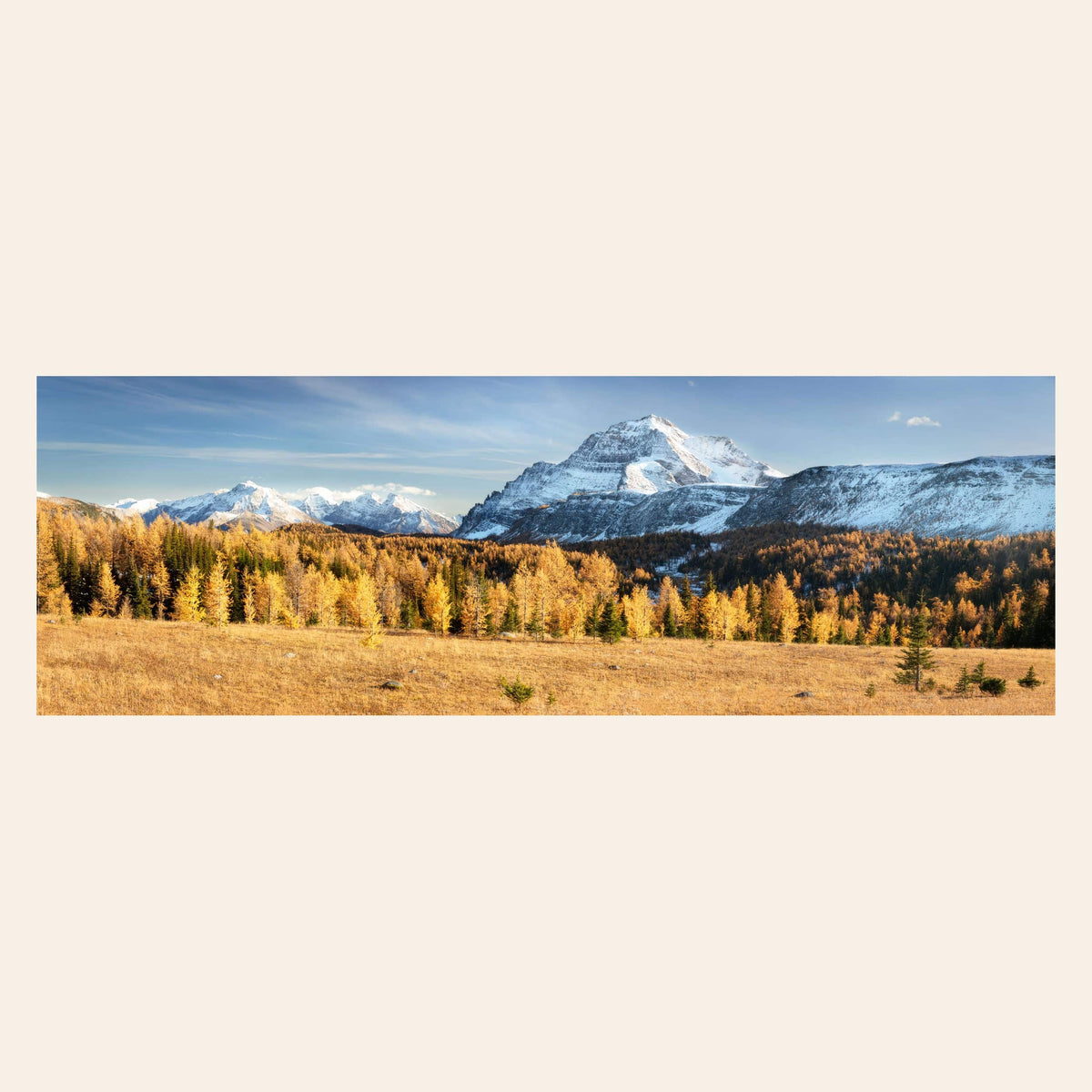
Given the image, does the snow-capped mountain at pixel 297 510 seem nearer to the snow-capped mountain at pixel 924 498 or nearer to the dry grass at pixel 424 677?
the dry grass at pixel 424 677

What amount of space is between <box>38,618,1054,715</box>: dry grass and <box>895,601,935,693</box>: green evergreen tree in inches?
6.4

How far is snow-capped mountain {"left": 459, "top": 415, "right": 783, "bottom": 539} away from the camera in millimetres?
8859


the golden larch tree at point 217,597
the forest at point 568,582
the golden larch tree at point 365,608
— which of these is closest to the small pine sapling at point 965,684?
the forest at point 568,582

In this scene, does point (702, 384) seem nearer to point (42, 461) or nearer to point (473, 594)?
point (473, 594)

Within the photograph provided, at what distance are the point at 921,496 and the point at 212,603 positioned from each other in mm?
13666

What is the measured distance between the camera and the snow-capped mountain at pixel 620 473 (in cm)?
886

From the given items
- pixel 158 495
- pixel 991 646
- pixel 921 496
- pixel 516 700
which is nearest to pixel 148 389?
pixel 158 495

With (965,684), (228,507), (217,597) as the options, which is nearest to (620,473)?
(965,684)

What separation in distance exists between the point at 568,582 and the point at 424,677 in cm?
340

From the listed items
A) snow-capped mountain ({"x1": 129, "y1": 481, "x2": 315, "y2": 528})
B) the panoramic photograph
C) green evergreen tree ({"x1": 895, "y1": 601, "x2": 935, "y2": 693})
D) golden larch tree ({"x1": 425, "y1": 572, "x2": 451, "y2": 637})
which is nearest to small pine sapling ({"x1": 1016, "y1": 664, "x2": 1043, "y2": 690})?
the panoramic photograph

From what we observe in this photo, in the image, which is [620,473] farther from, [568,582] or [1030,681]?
[1030,681]

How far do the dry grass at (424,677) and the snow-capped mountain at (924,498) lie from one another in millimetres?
2320

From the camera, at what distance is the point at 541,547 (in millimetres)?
9336

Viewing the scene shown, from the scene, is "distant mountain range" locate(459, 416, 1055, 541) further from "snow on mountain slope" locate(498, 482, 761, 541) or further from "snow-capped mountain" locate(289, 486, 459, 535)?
"snow-capped mountain" locate(289, 486, 459, 535)
